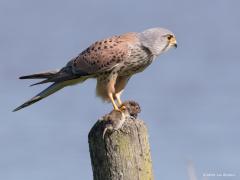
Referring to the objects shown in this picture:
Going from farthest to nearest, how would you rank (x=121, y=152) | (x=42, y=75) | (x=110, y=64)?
(x=42, y=75), (x=110, y=64), (x=121, y=152)

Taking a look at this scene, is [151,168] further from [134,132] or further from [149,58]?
[149,58]

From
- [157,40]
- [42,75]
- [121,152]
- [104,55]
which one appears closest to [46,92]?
[42,75]

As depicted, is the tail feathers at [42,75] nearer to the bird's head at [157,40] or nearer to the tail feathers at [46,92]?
the tail feathers at [46,92]

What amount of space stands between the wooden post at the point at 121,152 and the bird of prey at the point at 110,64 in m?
2.74

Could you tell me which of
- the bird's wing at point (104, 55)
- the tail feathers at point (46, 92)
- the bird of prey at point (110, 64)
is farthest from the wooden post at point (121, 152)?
the tail feathers at point (46, 92)

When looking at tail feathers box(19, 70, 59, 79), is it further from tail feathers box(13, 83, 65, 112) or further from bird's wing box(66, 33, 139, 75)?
bird's wing box(66, 33, 139, 75)

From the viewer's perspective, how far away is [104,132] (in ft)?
14.8

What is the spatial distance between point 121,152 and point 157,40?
357cm

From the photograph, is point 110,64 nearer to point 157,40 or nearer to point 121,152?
point 157,40

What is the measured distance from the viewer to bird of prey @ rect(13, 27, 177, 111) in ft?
24.4

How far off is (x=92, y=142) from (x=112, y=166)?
1.08 ft

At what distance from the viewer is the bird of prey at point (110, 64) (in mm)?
7445

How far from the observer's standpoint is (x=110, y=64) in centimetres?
745

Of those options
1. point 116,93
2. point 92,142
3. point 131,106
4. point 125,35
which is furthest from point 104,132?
point 125,35
